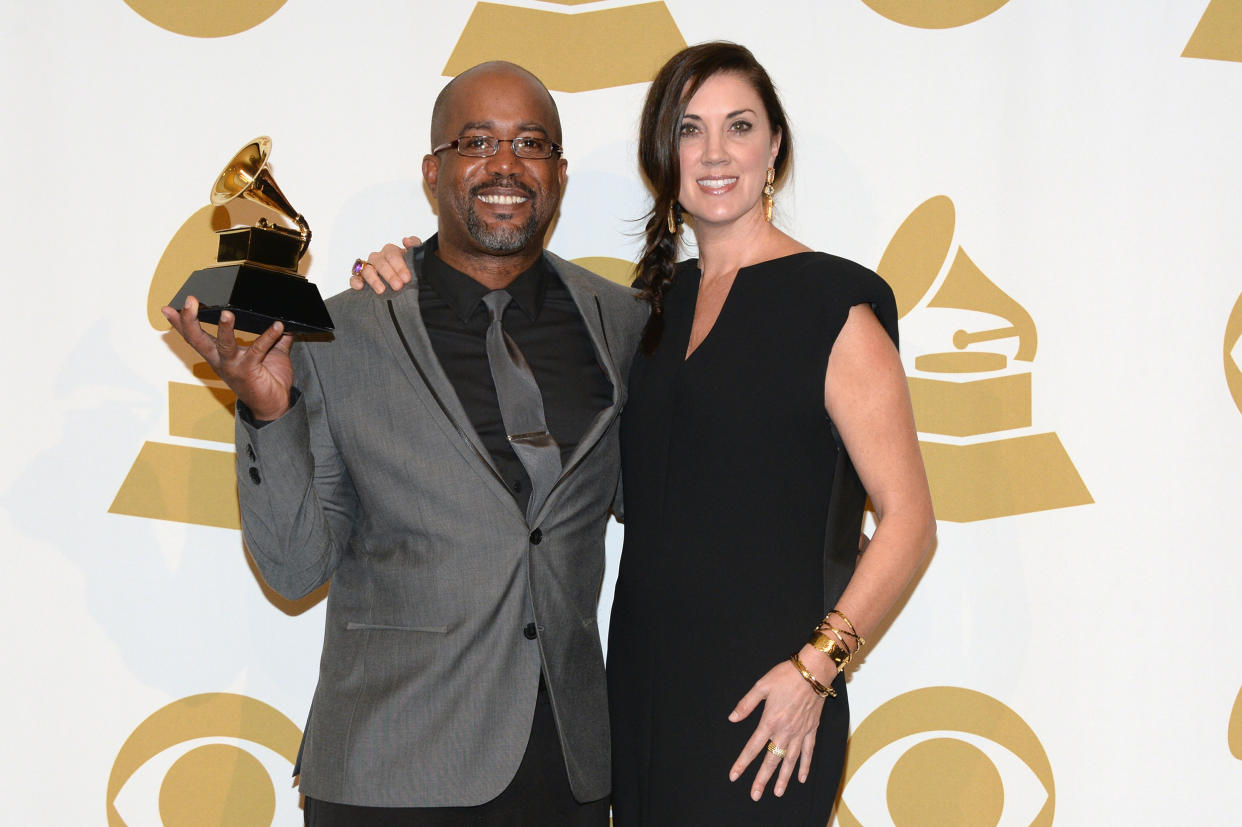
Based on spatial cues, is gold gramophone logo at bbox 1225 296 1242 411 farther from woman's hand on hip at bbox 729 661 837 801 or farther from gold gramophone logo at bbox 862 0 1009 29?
woman's hand on hip at bbox 729 661 837 801

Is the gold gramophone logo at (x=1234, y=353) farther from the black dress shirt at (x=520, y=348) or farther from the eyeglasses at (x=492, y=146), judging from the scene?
the eyeglasses at (x=492, y=146)

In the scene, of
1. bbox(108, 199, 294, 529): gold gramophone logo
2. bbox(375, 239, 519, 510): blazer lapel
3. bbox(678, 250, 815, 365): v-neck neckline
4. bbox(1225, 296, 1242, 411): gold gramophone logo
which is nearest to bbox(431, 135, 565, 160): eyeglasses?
bbox(375, 239, 519, 510): blazer lapel

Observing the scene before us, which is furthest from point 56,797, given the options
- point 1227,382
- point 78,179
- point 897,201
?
point 1227,382

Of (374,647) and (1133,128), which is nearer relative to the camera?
(374,647)

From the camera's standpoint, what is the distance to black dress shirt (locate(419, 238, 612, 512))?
2121 mm

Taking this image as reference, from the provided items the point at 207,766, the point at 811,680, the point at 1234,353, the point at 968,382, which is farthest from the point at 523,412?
the point at 1234,353

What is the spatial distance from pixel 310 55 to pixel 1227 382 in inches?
103

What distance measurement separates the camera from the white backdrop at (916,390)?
2.78 m

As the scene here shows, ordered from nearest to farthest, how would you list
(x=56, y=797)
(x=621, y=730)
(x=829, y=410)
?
1. (x=829, y=410)
2. (x=621, y=730)
3. (x=56, y=797)

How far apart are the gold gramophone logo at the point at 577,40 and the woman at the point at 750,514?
713 millimetres

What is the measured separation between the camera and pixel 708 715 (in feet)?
6.56

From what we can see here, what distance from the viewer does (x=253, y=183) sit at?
198cm

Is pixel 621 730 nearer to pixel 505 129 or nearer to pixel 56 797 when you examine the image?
pixel 505 129

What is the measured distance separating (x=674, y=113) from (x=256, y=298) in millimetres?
930
